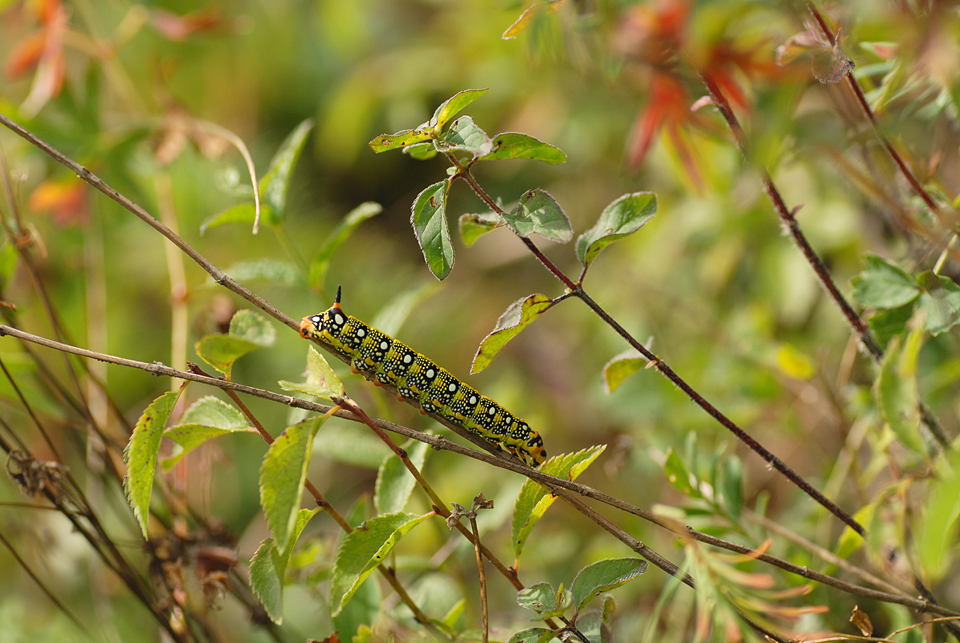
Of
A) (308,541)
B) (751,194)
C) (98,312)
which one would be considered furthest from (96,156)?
(751,194)

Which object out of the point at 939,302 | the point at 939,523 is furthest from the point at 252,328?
the point at 939,302

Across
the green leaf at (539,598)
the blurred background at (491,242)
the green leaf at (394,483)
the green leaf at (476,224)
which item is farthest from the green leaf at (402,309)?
the green leaf at (539,598)

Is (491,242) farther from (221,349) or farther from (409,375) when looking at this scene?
(221,349)

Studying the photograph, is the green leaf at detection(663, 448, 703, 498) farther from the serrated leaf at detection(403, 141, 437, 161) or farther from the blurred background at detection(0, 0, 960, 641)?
the serrated leaf at detection(403, 141, 437, 161)

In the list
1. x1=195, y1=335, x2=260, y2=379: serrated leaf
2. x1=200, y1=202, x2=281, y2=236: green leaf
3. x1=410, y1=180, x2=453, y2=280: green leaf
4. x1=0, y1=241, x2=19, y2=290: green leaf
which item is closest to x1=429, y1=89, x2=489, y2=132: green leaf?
x1=410, y1=180, x2=453, y2=280: green leaf

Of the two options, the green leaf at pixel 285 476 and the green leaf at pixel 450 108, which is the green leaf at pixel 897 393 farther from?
the green leaf at pixel 285 476

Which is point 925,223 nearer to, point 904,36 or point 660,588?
point 904,36
